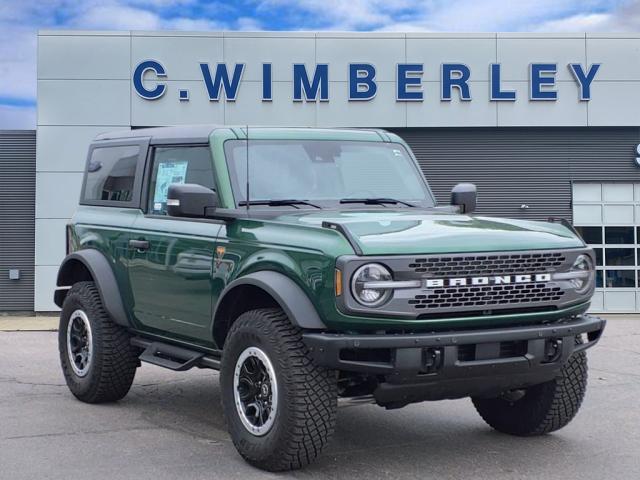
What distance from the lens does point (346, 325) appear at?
4852mm

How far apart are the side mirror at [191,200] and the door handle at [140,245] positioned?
910 millimetres

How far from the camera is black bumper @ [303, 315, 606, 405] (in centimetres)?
477

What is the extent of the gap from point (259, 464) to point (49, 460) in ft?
4.56

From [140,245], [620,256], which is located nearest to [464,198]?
[140,245]

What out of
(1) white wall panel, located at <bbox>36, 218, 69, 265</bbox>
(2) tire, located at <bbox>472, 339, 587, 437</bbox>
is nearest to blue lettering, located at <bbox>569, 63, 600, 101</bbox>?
(1) white wall panel, located at <bbox>36, 218, 69, 265</bbox>

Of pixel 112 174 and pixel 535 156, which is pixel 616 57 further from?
pixel 112 174

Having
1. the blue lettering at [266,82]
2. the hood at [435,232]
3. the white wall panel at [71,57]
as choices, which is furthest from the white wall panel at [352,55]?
the hood at [435,232]

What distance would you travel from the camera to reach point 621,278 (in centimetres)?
1898

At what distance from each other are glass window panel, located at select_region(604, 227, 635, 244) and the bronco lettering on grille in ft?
47.9

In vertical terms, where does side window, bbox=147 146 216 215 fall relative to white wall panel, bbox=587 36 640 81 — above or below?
below

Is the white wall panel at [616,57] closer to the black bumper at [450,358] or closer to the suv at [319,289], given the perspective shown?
the suv at [319,289]

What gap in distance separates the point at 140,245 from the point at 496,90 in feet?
43.6

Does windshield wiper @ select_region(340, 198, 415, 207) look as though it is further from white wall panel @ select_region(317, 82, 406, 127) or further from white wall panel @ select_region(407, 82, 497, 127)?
white wall panel @ select_region(407, 82, 497, 127)

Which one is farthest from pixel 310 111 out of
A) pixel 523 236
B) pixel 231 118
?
pixel 523 236
